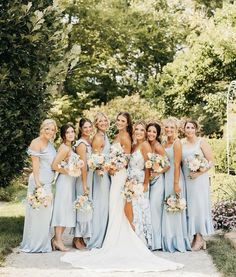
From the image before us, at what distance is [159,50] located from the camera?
32.7 m

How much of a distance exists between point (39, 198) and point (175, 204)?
2093mm

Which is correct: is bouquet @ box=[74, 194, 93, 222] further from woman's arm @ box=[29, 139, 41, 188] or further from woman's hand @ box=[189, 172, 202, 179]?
woman's hand @ box=[189, 172, 202, 179]

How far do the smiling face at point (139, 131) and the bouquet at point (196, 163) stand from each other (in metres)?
0.81

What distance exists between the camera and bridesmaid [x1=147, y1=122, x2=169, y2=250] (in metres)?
8.31

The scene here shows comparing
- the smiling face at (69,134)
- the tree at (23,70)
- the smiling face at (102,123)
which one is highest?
the tree at (23,70)

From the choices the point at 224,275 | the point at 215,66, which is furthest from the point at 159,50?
the point at 224,275

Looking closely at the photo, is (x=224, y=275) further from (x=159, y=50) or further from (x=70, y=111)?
(x=159, y=50)

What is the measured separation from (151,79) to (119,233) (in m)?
19.2

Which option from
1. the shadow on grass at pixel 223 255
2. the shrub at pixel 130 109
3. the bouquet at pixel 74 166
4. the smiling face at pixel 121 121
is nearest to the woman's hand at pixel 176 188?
the shadow on grass at pixel 223 255

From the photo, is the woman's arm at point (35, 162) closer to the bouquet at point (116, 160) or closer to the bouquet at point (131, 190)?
the bouquet at point (116, 160)

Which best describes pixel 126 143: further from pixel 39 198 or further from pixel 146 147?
pixel 39 198

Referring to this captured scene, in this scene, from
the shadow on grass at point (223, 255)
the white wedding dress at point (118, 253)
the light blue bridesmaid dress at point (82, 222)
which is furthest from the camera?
the light blue bridesmaid dress at point (82, 222)

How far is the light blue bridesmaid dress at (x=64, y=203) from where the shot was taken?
27.4 ft

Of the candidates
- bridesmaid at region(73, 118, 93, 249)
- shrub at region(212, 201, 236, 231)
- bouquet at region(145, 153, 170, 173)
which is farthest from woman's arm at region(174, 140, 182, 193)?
shrub at region(212, 201, 236, 231)
